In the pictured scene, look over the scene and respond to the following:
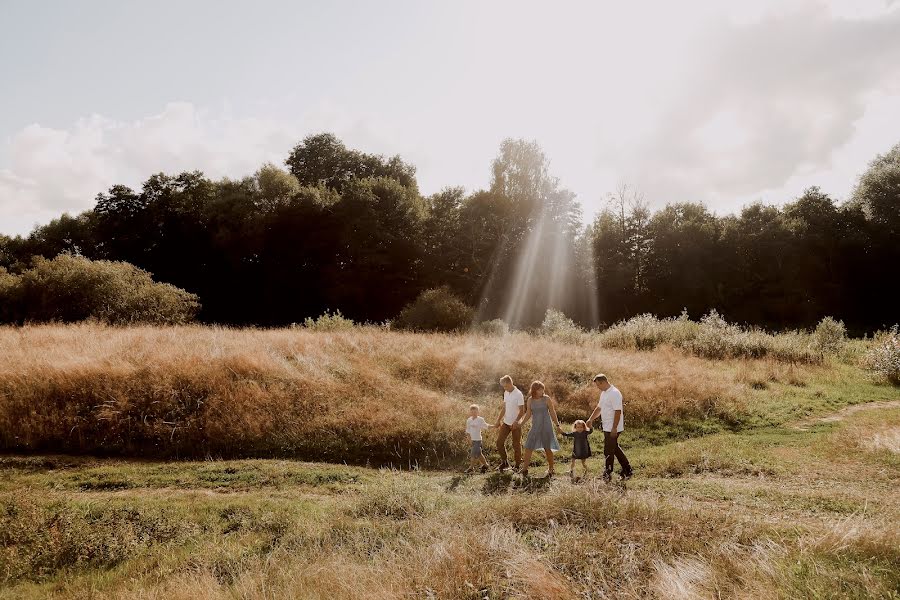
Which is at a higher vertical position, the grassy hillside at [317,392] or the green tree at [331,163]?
the green tree at [331,163]

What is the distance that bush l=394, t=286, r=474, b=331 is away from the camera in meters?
29.2

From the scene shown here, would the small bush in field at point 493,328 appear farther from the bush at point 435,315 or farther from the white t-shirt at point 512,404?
the white t-shirt at point 512,404

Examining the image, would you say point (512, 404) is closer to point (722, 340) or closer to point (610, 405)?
point (610, 405)

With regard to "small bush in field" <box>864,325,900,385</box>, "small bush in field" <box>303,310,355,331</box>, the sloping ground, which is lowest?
the sloping ground

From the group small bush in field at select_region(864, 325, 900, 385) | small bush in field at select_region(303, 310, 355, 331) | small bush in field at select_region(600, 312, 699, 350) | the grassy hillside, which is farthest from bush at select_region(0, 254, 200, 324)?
small bush in field at select_region(864, 325, 900, 385)

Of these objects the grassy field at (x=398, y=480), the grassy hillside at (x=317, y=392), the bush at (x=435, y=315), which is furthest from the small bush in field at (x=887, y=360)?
the bush at (x=435, y=315)

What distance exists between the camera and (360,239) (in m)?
40.7

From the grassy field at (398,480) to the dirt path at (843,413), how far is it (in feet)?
0.42

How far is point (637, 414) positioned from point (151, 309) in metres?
24.7

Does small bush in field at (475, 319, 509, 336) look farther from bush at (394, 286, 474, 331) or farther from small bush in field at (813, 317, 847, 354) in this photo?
small bush in field at (813, 317, 847, 354)

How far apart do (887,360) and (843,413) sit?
22.8ft

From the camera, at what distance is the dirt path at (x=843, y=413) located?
569 inches

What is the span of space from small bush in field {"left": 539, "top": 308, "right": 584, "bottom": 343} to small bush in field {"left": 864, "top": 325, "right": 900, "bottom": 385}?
→ 1247 cm

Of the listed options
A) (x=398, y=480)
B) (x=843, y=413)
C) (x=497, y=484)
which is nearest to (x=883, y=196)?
(x=843, y=413)
